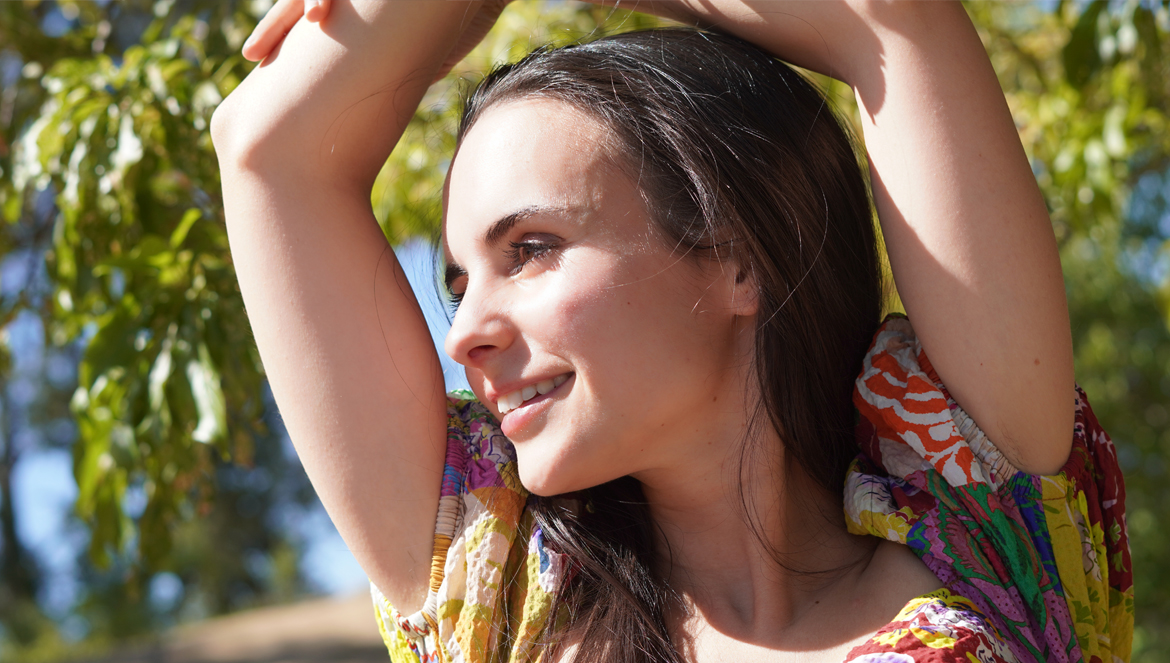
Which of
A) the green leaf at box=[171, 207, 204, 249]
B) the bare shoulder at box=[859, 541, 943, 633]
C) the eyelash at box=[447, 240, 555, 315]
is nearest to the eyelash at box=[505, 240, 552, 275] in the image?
the eyelash at box=[447, 240, 555, 315]

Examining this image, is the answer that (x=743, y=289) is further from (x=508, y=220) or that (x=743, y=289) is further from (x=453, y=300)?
(x=453, y=300)

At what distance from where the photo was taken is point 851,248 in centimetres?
150

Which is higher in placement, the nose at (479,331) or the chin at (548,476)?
the nose at (479,331)

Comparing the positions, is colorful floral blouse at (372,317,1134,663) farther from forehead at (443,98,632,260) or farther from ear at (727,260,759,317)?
forehead at (443,98,632,260)

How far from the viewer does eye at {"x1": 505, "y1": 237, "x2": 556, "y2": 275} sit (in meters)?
1.29

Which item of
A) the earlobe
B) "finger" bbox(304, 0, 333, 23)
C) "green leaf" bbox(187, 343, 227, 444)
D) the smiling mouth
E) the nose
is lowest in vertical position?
"green leaf" bbox(187, 343, 227, 444)

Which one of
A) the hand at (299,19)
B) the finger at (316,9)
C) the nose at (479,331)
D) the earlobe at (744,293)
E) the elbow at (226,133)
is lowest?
the earlobe at (744,293)

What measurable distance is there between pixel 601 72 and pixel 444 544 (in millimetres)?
761

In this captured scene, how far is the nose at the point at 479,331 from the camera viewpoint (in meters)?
1.28

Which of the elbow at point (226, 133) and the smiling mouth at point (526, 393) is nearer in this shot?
the smiling mouth at point (526, 393)

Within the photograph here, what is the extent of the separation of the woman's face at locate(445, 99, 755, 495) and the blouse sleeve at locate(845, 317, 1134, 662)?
28cm

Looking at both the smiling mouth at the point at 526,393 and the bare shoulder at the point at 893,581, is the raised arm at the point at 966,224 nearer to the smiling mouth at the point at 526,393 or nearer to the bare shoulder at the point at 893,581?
the bare shoulder at the point at 893,581

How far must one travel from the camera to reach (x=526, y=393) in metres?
A: 1.30

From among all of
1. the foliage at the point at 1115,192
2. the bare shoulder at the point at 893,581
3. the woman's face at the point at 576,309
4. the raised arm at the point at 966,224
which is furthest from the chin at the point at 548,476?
the foliage at the point at 1115,192
